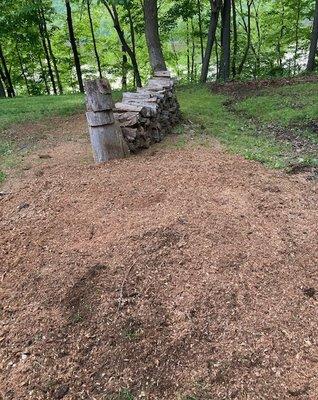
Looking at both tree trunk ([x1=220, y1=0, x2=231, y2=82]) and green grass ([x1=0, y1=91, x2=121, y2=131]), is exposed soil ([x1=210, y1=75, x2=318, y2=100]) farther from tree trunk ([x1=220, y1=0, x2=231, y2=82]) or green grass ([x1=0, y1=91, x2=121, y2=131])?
green grass ([x1=0, y1=91, x2=121, y2=131])

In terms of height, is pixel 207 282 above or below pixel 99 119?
below

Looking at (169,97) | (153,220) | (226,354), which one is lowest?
(226,354)

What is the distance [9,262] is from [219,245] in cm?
186

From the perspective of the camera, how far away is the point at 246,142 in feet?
19.6

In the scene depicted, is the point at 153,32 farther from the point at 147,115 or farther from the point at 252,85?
the point at 147,115

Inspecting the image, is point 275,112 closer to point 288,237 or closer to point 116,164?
point 116,164

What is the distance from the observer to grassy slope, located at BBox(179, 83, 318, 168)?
217 inches

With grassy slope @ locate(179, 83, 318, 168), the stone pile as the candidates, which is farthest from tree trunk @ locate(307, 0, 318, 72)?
the stone pile

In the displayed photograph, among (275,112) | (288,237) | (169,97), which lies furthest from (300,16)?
(288,237)

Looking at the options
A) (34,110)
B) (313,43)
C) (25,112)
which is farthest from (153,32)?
(313,43)

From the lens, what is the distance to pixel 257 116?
8078 mm

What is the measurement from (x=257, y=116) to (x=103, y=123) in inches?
171

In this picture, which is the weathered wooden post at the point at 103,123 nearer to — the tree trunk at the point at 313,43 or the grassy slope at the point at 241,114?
the grassy slope at the point at 241,114

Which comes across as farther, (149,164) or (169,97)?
(169,97)
